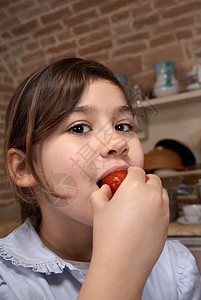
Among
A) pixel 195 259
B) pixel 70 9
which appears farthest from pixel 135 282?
pixel 70 9

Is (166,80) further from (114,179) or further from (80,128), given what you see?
(114,179)

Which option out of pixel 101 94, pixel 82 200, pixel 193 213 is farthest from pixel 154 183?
pixel 193 213

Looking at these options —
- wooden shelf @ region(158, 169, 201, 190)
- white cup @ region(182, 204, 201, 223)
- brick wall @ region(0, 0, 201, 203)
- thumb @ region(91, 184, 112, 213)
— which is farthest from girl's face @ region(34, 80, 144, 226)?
brick wall @ region(0, 0, 201, 203)

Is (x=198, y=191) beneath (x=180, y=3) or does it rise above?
beneath

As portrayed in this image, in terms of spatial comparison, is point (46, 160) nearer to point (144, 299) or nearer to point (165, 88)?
point (144, 299)

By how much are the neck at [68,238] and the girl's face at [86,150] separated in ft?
0.30

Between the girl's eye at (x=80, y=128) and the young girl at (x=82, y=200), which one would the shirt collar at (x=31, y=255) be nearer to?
the young girl at (x=82, y=200)

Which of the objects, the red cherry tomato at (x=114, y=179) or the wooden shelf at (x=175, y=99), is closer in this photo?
the red cherry tomato at (x=114, y=179)

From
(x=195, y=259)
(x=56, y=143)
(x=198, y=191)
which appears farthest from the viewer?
(x=198, y=191)

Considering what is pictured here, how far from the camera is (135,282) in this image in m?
0.51

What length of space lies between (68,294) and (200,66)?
2140 mm

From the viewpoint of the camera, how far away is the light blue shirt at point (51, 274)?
2.48 ft

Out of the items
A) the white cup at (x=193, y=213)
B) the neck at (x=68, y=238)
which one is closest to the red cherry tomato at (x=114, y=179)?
the neck at (x=68, y=238)

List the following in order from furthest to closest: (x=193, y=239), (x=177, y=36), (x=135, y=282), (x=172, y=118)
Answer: (x=172, y=118) < (x=177, y=36) < (x=193, y=239) < (x=135, y=282)
